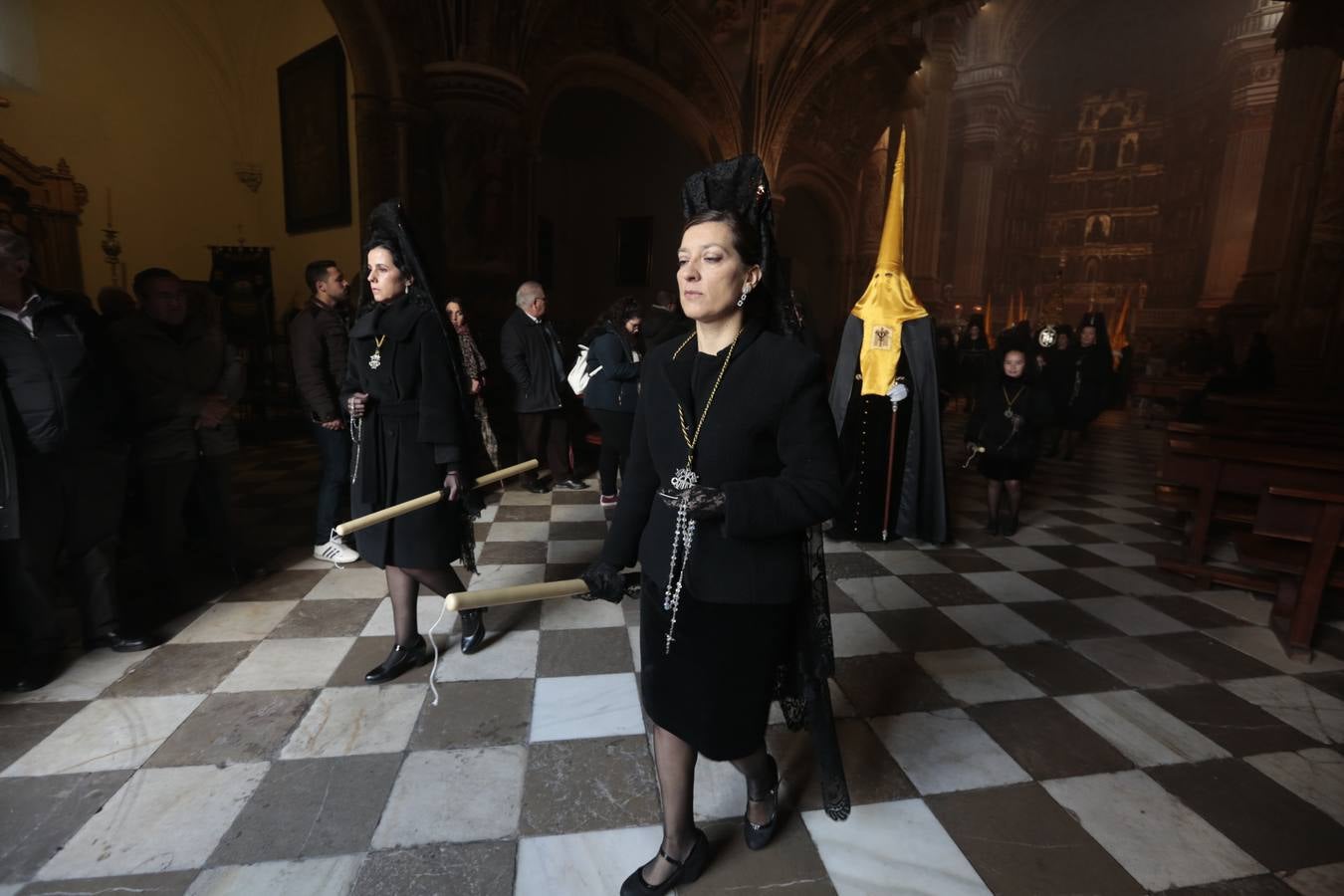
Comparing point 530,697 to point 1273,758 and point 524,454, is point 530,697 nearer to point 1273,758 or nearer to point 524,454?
point 1273,758

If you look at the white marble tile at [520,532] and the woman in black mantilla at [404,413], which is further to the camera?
the white marble tile at [520,532]

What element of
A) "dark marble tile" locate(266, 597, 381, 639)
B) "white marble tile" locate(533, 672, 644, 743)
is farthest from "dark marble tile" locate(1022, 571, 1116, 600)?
"dark marble tile" locate(266, 597, 381, 639)

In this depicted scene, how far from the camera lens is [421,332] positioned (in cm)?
257

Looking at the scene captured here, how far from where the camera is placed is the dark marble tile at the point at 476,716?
7.95 feet

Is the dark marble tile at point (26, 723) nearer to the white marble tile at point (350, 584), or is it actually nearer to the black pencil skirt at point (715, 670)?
the white marble tile at point (350, 584)

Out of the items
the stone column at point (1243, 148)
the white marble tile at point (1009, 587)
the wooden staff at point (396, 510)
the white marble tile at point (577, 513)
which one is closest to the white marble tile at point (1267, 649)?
the white marble tile at point (1009, 587)

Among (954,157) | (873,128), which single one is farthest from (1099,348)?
(954,157)

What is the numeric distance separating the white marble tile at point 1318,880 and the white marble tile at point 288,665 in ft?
11.7

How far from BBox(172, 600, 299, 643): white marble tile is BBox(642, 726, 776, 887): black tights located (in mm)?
2517

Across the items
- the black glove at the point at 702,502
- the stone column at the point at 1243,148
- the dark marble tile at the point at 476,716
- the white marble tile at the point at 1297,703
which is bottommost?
the dark marble tile at the point at 476,716

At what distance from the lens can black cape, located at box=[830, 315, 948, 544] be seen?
4746mm

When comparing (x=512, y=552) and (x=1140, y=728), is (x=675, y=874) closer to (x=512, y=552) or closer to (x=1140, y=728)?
(x=1140, y=728)

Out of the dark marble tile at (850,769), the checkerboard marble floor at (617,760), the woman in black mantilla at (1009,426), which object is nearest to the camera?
the checkerboard marble floor at (617,760)

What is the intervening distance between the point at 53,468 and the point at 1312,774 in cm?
536
